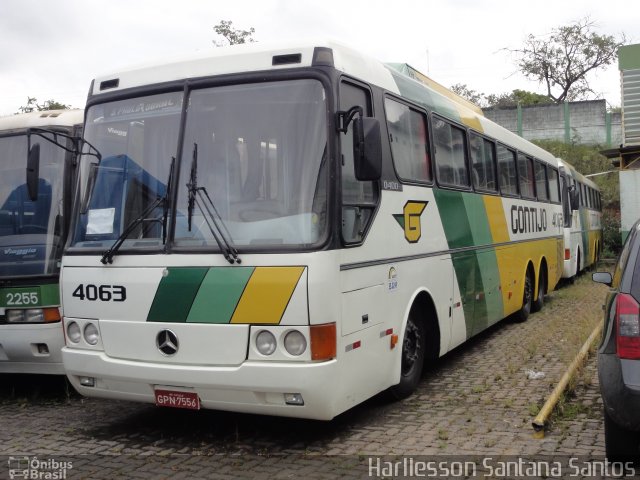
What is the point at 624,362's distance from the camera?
4.36 m

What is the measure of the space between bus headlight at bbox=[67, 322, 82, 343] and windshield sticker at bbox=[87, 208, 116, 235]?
80 cm

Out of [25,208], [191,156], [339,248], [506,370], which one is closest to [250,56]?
[191,156]

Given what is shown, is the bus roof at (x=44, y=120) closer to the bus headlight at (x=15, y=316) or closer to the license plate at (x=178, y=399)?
the bus headlight at (x=15, y=316)

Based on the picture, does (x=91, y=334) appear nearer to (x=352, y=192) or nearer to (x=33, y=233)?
(x=33, y=233)

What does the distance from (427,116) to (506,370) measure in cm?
Result: 310

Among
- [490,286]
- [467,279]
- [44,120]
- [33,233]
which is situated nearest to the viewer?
[33,233]

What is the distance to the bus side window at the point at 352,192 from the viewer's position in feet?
18.1

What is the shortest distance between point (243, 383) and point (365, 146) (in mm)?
2014

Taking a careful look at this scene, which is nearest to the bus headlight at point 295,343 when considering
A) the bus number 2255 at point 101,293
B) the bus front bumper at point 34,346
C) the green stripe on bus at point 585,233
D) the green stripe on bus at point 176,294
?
the green stripe on bus at point 176,294

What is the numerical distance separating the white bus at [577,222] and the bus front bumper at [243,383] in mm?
13414

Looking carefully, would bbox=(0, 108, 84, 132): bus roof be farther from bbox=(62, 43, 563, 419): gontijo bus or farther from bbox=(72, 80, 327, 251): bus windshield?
bbox=(72, 80, 327, 251): bus windshield

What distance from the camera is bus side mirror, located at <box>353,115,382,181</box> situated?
211 inches

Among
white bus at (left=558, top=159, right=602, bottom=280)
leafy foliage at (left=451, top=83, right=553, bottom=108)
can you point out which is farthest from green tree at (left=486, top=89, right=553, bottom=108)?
white bus at (left=558, top=159, right=602, bottom=280)

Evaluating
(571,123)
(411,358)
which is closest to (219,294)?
(411,358)
